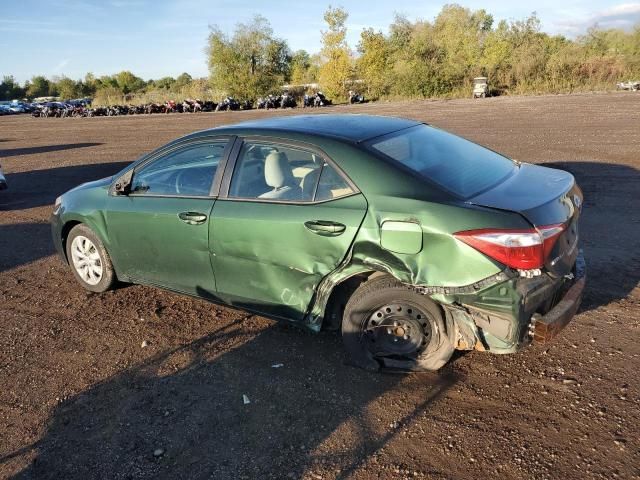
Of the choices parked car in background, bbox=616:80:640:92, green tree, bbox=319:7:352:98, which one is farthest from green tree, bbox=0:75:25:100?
parked car in background, bbox=616:80:640:92

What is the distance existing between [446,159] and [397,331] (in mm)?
1301

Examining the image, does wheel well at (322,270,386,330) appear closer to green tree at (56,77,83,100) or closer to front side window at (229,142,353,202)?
front side window at (229,142,353,202)

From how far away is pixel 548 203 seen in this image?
3123mm

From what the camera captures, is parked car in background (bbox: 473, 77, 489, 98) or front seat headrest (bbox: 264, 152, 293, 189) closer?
front seat headrest (bbox: 264, 152, 293, 189)

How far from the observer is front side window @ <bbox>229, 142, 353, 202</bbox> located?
3457 mm

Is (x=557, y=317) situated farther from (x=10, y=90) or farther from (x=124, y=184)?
(x=10, y=90)

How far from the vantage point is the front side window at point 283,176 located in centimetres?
346

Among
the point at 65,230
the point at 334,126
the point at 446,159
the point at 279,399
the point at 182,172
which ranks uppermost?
the point at 334,126

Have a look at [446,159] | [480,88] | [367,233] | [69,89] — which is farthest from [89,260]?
[69,89]

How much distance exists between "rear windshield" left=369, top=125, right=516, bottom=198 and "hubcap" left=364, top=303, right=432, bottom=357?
2.75 ft

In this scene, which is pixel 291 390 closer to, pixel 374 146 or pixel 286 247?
pixel 286 247

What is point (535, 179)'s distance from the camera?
362 centimetres

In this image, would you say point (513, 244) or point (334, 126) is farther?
point (334, 126)

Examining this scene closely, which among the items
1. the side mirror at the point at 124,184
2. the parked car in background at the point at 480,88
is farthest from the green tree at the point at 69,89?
the side mirror at the point at 124,184
